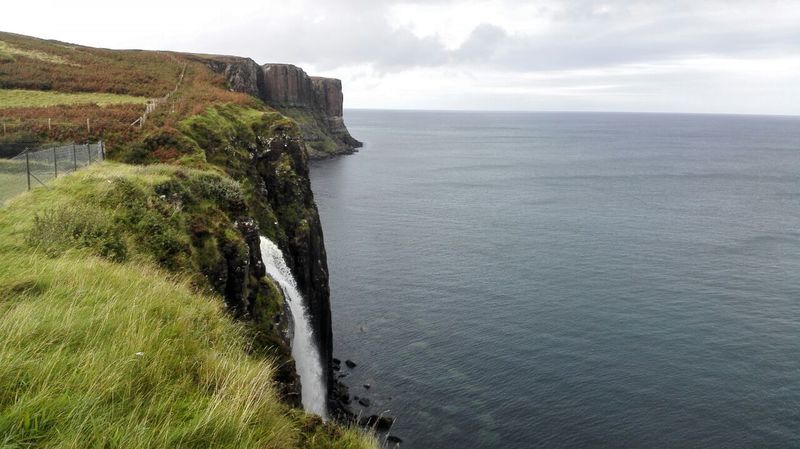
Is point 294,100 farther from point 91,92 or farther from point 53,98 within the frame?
point 53,98

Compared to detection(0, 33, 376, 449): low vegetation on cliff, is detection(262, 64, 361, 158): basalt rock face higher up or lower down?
higher up

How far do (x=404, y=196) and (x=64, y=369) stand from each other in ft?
344

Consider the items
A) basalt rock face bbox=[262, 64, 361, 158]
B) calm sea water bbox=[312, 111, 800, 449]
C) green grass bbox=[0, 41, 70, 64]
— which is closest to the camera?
calm sea water bbox=[312, 111, 800, 449]

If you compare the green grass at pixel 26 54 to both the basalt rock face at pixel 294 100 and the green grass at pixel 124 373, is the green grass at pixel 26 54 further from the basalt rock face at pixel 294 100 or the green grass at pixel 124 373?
the basalt rock face at pixel 294 100

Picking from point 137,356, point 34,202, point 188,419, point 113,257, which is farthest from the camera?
point 34,202

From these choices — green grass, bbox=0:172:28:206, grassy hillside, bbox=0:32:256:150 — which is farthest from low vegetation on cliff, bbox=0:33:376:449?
green grass, bbox=0:172:28:206

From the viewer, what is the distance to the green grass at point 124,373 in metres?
5.90

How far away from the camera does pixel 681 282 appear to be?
195ft

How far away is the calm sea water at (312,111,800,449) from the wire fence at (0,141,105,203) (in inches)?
961

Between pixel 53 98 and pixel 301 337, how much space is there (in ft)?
118

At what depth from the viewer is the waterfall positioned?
102 feet

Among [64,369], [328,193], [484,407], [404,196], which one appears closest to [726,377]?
[484,407]

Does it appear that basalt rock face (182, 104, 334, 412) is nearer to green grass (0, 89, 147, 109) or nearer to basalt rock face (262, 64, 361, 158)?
green grass (0, 89, 147, 109)

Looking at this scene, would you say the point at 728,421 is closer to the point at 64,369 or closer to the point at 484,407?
the point at 484,407
